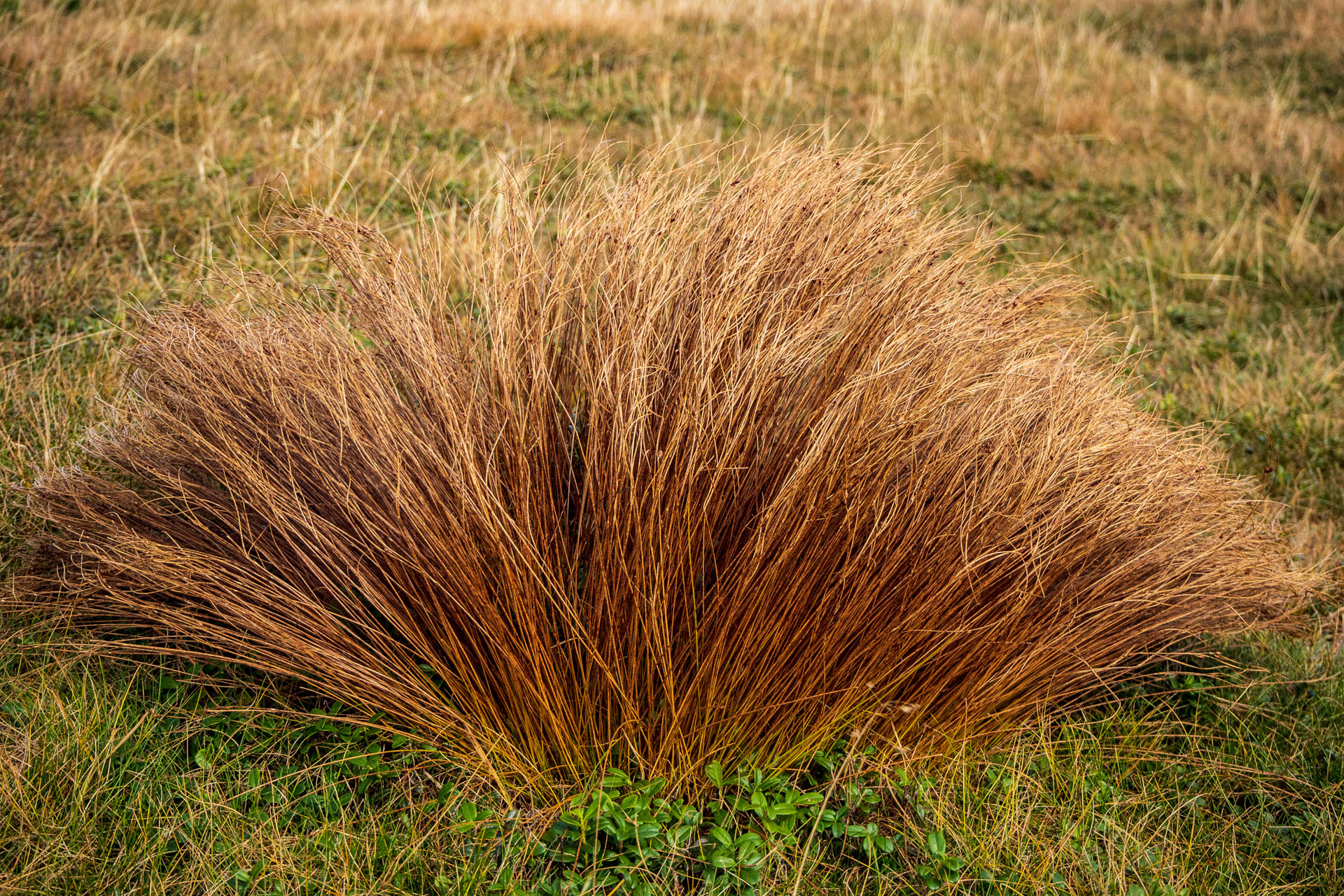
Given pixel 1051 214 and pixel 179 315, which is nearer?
pixel 179 315

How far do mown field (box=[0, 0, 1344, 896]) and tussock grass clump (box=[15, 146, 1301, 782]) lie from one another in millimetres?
175

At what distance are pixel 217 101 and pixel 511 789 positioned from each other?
14.8ft

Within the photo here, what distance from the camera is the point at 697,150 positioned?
4906mm

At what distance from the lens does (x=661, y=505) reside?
1.85 metres

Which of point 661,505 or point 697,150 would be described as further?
point 697,150

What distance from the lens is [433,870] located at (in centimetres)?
181

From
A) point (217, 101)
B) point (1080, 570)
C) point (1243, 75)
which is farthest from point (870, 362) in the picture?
point (1243, 75)

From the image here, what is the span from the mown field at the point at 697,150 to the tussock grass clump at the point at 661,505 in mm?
175

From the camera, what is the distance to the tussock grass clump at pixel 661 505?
187 cm

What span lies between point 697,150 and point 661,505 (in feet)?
11.4

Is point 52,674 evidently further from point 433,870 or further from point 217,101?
point 217,101

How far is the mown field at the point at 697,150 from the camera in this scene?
1868mm

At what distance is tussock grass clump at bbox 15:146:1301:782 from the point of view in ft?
6.12

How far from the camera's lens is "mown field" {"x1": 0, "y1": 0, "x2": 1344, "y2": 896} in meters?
1.87
